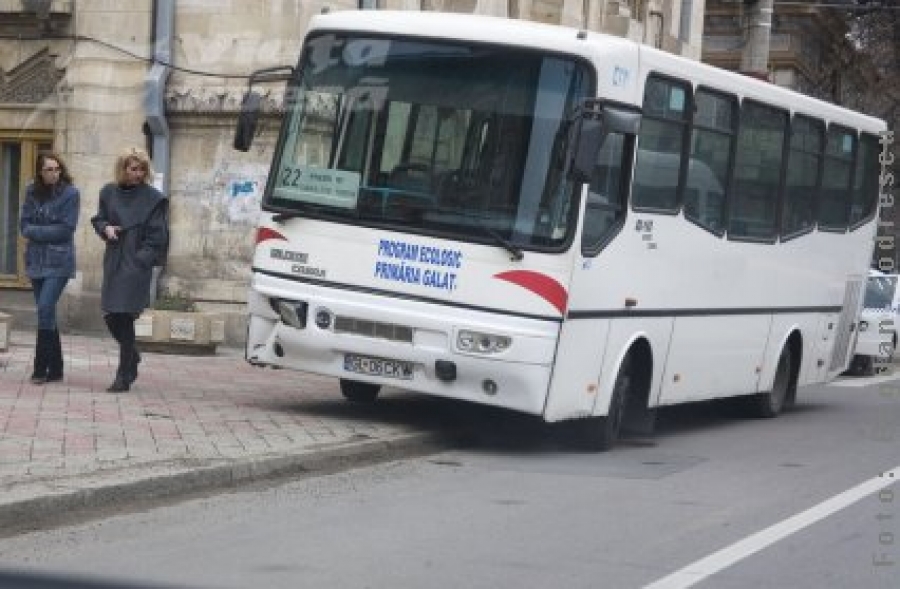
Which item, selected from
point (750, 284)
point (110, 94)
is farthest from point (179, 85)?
point (750, 284)

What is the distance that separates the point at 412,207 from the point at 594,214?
4.43 feet

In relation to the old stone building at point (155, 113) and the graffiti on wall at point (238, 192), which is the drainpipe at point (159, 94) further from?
the graffiti on wall at point (238, 192)

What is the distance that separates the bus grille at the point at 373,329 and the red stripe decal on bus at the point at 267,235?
2.66 feet

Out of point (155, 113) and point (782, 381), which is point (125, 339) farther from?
point (782, 381)

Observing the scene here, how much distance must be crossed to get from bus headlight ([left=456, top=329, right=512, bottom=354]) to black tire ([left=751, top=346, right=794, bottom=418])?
18.3 ft

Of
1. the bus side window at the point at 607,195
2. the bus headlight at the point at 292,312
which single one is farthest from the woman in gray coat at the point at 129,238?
the bus side window at the point at 607,195

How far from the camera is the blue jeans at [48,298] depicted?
12062 millimetres

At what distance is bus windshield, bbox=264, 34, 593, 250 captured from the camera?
35.4 feet

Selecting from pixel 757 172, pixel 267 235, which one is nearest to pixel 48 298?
pixel 267 235

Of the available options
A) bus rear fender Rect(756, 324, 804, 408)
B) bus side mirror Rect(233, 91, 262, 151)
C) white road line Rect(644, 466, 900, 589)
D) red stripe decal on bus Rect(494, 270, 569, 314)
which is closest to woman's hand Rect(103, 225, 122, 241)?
bus side mirror Rect(233, 91, 262, 151)

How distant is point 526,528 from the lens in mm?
8383

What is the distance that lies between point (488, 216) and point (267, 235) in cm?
183

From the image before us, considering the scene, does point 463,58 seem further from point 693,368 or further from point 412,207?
point 693,368

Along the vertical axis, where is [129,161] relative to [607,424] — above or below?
above
